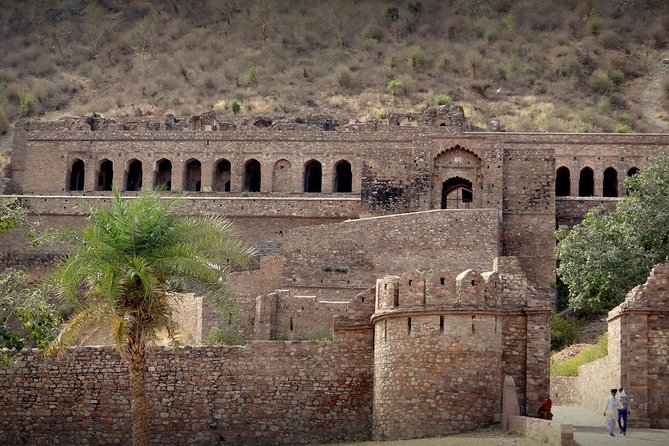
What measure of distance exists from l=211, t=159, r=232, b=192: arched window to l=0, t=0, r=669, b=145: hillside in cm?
2081

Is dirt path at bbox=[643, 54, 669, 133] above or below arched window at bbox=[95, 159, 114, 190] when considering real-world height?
above

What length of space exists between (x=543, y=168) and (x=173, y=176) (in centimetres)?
1772

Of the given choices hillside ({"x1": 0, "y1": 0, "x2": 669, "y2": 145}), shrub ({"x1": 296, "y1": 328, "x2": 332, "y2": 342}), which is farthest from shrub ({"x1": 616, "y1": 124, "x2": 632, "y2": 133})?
shrub ({"x1": 296, "y1": 328, "x2": 332, "y2": 342})

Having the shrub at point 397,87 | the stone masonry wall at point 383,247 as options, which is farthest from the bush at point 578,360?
the shrub at point 397,87

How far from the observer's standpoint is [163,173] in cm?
6278

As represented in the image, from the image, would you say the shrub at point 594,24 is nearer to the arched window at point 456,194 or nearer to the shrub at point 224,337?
the arched window at point 456,194

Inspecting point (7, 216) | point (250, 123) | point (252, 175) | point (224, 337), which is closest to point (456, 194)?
point (252, 175)

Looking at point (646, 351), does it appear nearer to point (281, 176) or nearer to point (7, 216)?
point (7, 216)

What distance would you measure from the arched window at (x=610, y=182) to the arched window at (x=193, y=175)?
17103 millimetres

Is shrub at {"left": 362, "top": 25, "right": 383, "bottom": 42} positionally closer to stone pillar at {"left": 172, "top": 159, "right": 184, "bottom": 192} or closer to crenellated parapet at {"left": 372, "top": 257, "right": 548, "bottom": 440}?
stone pillar at {"left": 172, "top": 159, "right": 184, "bottom": 192}

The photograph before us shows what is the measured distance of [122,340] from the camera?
27.9 meters

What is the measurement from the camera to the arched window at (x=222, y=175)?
2413 inches

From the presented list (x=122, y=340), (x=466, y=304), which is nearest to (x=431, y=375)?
(x=466, y=304)

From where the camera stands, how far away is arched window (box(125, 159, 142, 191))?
62.2m
